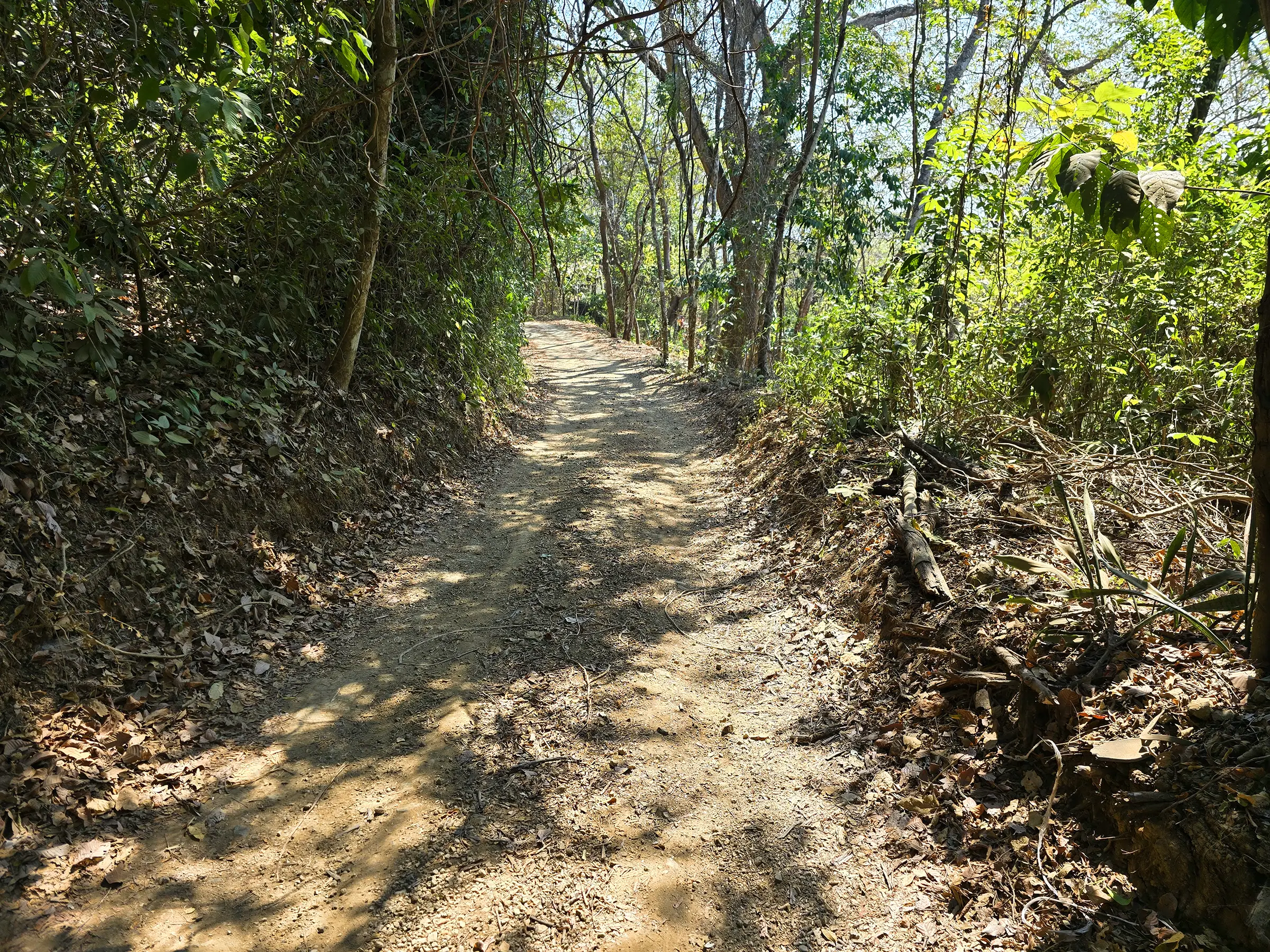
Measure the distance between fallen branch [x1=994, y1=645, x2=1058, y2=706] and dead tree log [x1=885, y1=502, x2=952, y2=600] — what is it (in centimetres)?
62

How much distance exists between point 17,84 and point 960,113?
7387 mm

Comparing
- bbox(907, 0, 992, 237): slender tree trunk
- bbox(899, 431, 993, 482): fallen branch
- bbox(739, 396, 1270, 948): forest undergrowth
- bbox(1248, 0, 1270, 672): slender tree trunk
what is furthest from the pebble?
bbox(907, 0, 992, 237): slender tree trunk

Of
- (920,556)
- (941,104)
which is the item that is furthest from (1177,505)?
(941,104)

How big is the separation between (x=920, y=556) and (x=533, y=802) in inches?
113

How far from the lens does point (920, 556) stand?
432 centimetres

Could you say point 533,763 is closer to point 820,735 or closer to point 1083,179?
point 820,735

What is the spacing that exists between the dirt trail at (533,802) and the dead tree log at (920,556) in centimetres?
101

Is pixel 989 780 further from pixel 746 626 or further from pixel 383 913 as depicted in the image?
pixel 383 913

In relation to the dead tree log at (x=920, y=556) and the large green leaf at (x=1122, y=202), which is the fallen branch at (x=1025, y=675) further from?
the large green leaf at (x=1122, y=202)

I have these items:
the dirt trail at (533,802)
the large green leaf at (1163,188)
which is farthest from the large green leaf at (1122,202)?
the dirt trail at (533,802)

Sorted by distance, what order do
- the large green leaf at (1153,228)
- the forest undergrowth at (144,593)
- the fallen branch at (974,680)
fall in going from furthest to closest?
the fallen branch at (974,680)
the forest undergrowth at (144,593)
the large green leaf at (1153,228)

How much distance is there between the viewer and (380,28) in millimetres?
5418

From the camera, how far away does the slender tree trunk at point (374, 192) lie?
557cm

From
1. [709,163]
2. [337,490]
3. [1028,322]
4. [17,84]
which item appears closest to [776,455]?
[1028,322]
